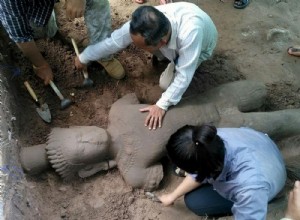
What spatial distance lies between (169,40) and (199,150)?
0.85 meters

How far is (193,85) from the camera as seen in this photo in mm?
3043

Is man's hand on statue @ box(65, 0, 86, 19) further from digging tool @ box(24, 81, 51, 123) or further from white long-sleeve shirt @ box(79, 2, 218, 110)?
digging tool @ box(24, 81, 51, 123)

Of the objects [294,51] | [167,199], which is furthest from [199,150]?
[294,51]

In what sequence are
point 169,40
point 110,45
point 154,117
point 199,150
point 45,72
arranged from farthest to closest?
point 45,72 < point 110,45 < point 154,117 < point 169,40 < point 199,150

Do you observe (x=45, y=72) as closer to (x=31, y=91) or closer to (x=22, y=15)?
(x=31, y=91)

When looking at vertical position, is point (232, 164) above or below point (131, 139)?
above

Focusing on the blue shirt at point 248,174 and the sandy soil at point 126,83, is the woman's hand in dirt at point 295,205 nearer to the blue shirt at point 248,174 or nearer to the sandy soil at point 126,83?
the blue shirt at point 248,174

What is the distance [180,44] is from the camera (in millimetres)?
2438

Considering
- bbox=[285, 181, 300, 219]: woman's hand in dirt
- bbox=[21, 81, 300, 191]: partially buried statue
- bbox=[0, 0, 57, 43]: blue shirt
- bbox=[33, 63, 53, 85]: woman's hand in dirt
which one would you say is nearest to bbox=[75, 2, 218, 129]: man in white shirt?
bbox=[21, 81, 300, 191]: partially buried statue

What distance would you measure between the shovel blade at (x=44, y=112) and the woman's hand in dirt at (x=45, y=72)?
0.20 meters

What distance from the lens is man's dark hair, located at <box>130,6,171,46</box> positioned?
7.23 feet

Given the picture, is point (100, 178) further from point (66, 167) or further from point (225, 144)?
point (225, 144)

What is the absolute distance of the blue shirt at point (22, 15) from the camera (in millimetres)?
2361

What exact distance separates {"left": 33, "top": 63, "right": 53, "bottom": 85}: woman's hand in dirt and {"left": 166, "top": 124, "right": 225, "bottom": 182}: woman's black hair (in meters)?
1.25
